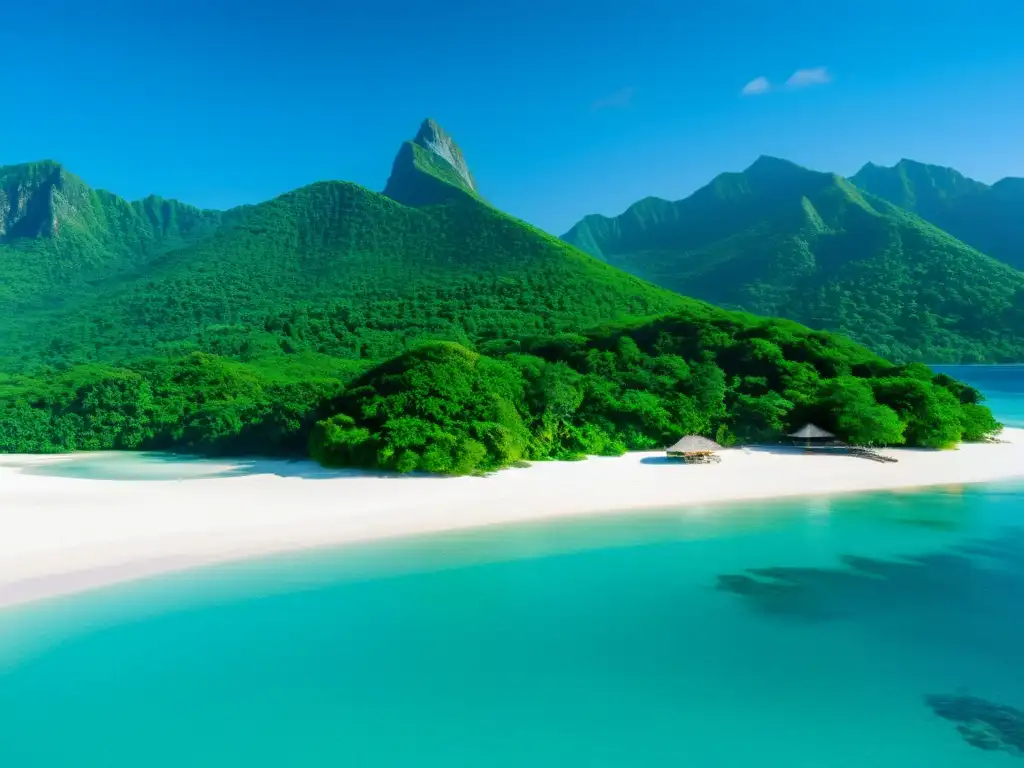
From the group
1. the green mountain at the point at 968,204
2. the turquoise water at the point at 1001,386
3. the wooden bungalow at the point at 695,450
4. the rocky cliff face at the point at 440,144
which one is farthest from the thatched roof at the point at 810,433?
the green mountain at the point at 968,204

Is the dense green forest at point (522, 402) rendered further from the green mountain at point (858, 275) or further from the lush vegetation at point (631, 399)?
the green mountain at point (858, 275)

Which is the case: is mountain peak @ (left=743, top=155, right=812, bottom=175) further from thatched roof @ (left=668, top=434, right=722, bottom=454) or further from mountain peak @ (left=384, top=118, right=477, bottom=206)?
thatched roof @ (left=668, top=434, right=722, bottom=454)

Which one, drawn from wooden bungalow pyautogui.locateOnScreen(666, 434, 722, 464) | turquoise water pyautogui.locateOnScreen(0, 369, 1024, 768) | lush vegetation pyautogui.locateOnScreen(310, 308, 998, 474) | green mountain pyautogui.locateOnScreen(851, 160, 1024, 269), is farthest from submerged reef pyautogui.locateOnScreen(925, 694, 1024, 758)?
green mountain pyautogui.locateOnScreen(851, 160, 1024, 269)

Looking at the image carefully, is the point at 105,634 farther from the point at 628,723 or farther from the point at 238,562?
the point at 628,723

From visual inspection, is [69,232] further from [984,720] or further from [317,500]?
[984,720]

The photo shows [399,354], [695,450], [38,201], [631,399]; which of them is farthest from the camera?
[38,201]

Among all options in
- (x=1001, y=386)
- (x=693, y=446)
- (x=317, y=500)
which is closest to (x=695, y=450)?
(x=693, y=446)
